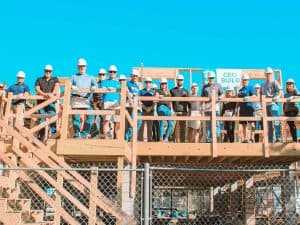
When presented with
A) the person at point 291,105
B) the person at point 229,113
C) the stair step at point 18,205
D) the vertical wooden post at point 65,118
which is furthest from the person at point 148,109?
the stair step at point 18,205

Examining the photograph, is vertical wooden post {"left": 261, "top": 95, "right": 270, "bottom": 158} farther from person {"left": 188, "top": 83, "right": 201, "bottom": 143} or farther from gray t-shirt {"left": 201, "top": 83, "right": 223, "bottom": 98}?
person {"left": 188, "top": 83, "right": 201, "bottom": 143}

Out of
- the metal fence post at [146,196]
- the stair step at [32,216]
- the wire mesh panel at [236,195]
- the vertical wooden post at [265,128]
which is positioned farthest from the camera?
the wire mesh panel at [236,195]

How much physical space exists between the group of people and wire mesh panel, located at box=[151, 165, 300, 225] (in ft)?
3.49

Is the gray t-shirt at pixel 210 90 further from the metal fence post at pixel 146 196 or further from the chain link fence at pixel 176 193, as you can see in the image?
the metal fence post at pixel 146 196

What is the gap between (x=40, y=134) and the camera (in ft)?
37.8

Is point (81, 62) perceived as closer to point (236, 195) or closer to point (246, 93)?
point (246, 93)

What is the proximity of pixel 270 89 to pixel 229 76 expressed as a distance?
18.8ft

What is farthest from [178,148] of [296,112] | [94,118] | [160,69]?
[160,69]

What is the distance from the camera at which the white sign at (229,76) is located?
16688 millimetres

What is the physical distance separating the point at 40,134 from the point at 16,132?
2358mm

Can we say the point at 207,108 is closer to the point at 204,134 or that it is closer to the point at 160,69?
the point at 204,134

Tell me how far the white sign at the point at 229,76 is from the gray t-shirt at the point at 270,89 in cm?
512

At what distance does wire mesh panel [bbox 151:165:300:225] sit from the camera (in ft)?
40.3

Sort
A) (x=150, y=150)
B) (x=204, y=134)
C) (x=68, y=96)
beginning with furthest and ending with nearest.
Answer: (x=204, y=134), (x=150, y=150), (x=68, y=96)
